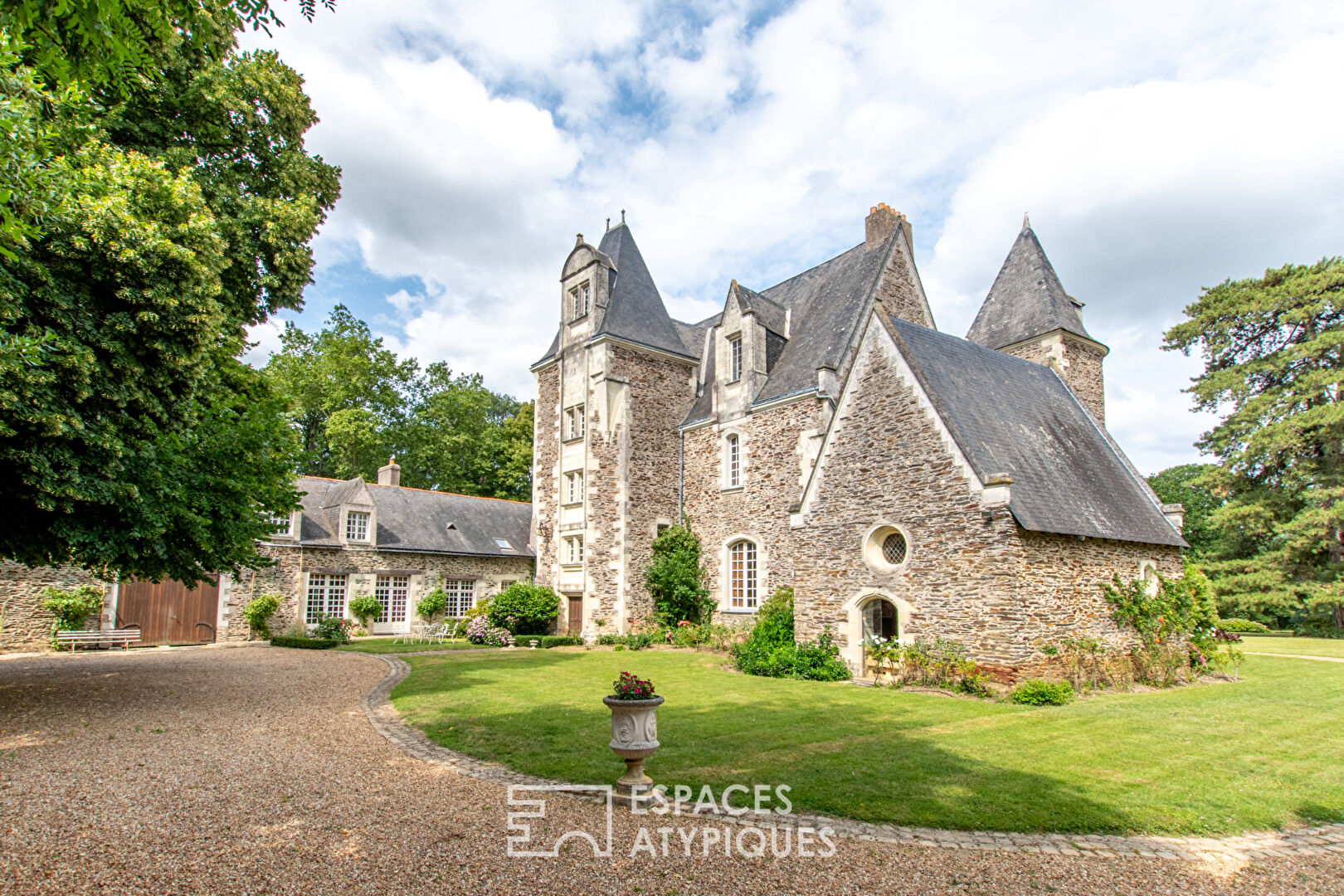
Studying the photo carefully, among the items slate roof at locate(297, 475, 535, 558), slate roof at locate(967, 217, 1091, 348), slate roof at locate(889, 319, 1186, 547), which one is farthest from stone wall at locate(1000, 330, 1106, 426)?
slate roof at locate(297, 475, 535, 558)

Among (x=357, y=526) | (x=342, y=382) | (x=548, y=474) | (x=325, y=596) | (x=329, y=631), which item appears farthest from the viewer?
(x=342, y=382)

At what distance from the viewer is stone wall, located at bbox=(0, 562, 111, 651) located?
17844 mm

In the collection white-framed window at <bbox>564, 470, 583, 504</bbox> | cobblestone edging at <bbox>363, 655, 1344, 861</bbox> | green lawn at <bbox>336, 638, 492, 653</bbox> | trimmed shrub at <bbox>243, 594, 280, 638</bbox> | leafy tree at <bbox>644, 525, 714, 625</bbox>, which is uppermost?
white-framed window at <bbox>564, 470, 583, 504</bbox>

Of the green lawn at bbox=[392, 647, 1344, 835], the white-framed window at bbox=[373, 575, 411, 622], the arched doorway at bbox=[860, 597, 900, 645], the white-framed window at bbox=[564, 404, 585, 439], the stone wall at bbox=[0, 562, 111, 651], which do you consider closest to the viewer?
the green lawn at bbox=[392, 647, 1344, 835]

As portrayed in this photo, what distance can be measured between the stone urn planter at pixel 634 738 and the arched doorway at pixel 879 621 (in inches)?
315

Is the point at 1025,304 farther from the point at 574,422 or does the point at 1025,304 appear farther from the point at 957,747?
the point at 957,747

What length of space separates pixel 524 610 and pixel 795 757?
1557 cm

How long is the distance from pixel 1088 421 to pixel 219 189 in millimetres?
18364

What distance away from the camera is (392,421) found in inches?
1491

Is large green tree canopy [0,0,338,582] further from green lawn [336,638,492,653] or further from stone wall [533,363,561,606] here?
stone wall [533,363,561,606]

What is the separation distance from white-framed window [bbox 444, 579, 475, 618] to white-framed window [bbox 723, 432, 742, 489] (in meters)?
11.6

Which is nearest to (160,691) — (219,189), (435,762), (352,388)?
(435,762)

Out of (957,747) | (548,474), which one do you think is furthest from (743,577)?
(957,747)

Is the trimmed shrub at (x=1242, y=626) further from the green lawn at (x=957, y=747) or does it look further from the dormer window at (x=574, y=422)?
the dormer window at (x=574, y=422)
